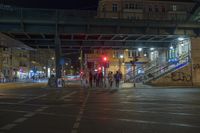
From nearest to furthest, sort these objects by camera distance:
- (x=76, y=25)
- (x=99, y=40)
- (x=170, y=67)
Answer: (x=76, y=25) < (x=99, y=40) < (x=170, y=67)

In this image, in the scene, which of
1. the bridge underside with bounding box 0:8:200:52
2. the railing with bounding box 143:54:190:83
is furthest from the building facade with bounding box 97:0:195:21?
the bridge underside with bounding box 0:8:200:52

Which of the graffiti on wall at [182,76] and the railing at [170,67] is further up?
the railing at [170,67]

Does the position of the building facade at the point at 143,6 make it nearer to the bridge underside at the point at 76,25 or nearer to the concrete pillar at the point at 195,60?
the concrete pillar at the point at 195,60

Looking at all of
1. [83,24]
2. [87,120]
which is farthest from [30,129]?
[83,24]

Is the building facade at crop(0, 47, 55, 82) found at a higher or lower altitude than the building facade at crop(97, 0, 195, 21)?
lower

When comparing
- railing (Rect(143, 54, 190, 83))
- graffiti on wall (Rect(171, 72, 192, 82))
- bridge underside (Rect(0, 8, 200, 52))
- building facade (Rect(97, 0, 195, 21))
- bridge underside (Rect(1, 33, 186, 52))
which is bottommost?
graffiti on wall (Rect(171, 72, 192, 82))

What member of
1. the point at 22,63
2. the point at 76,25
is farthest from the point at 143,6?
the point at 76,25

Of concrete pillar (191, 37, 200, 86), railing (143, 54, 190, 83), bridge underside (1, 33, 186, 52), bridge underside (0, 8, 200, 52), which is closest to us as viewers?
bridge underside (0, 8, 200, 52)

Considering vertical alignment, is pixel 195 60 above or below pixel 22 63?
below

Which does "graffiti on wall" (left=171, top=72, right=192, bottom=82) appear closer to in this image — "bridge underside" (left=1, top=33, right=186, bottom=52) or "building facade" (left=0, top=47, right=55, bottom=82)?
"bridge underside" (left=1, top=33, right=186, bottom=52)

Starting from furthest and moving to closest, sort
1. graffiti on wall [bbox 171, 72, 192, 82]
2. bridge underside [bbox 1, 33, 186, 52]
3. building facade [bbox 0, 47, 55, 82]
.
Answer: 1. building facade [bbox 0, 47, 55, 82]
2. graffiti on wall [bbox 171, 72, 192, 82]
3. bridge underside [bbox 1, 33, 186, 52]

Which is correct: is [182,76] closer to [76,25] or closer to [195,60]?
[195,60]

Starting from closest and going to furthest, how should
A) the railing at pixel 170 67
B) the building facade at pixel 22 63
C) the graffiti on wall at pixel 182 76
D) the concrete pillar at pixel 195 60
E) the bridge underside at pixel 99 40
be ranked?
the bridge underside at pixel 99 40 < the concrete pillar at pixel 195 60 < the graffiti on wall at pixel 182 76 < the railing at pixel 170 67 < the building facade at pixel 22 63

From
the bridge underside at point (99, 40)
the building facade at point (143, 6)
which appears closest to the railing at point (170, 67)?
the bridge underside at point (99, 40)
